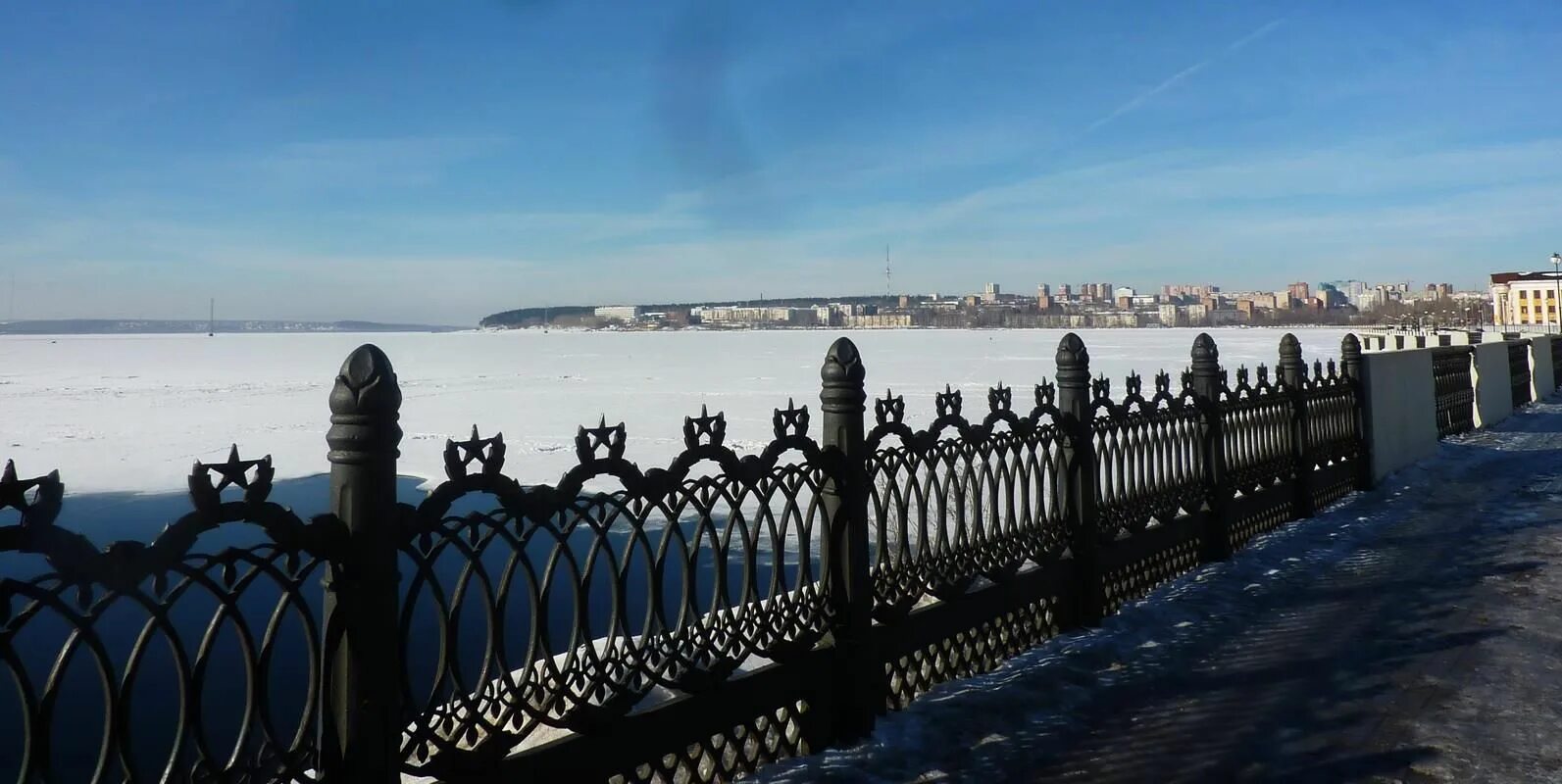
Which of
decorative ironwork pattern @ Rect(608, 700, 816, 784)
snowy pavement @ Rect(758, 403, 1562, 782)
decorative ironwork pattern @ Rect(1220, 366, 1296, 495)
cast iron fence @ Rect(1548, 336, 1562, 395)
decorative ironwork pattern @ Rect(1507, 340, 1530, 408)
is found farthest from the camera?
cast iron fence @ Rect(1548, 336, 1562, 395)

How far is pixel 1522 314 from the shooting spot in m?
96.2

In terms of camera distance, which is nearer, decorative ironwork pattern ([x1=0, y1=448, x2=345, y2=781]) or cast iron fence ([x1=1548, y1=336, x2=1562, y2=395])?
decorative ironwork pattern ([x1=0, y1=448, x2=345, y2=781])

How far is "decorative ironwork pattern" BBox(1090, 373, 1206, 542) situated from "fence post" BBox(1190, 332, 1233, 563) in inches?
2.4

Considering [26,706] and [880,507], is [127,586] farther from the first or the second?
[880,507]

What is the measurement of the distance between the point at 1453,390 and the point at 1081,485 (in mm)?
14244

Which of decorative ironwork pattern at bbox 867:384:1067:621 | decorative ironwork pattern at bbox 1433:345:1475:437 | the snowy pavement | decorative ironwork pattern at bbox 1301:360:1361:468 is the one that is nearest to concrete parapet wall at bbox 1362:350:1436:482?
decorative ironwork pattern at bbox 1301:360:1361:468

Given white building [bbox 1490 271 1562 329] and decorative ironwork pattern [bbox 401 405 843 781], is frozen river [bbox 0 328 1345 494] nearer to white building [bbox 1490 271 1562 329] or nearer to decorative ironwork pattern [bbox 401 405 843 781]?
decorative ironwork pattern [bbox 401 405 843 781]

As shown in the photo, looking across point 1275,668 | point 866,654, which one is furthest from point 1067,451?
point 866,654

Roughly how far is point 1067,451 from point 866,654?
7.23ft

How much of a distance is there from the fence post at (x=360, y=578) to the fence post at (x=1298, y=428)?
29.4 feet

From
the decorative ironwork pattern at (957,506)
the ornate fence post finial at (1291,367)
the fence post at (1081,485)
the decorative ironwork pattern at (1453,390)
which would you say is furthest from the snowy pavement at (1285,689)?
the decorative ironwork pattern at (1453,390)

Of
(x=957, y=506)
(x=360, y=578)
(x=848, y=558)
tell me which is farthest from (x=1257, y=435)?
(x=360, y=578)

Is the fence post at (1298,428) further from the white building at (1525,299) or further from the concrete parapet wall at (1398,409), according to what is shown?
the white building at (1525,299)

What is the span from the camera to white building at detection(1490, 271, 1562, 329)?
9019 centimetres
